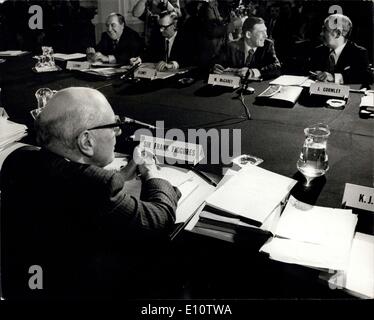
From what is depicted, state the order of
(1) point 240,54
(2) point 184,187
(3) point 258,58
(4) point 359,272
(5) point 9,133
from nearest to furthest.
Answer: (4) point 359,272
(2) point 184,187
(5) point 9,133
(3) point 258,58
(1) point 240,54

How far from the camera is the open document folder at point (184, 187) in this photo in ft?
3.36

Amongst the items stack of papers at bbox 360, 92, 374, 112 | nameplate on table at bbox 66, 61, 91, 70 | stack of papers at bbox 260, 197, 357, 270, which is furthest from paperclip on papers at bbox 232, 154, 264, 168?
nameplate on table at bbox 66, 61, 91, 70

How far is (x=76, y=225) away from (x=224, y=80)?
→ 1.66m

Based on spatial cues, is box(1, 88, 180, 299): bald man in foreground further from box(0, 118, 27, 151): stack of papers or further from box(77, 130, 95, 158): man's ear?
box(0, 118, 27, 151): stack of papers

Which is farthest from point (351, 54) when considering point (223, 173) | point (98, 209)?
point (98, 209)

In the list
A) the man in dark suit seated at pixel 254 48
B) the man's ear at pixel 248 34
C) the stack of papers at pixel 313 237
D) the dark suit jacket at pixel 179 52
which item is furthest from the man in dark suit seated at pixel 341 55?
the stack of papers at pixel 313 237

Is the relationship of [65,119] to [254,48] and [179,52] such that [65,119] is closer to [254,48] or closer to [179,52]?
[254,48]

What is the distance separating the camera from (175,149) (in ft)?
4.48

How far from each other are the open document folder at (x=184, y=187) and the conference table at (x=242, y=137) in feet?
0.28

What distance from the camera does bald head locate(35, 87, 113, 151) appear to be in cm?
97

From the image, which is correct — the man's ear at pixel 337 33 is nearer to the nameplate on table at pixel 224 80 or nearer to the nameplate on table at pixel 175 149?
the nameplate on table at pixel 224 80

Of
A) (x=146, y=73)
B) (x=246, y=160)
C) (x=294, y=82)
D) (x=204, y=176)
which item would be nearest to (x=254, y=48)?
(x=294, y=82)

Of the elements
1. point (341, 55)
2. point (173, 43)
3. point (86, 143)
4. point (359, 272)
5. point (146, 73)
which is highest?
point (173, 43)

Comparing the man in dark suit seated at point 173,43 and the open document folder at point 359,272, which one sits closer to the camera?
the open document folder at point 359,272
